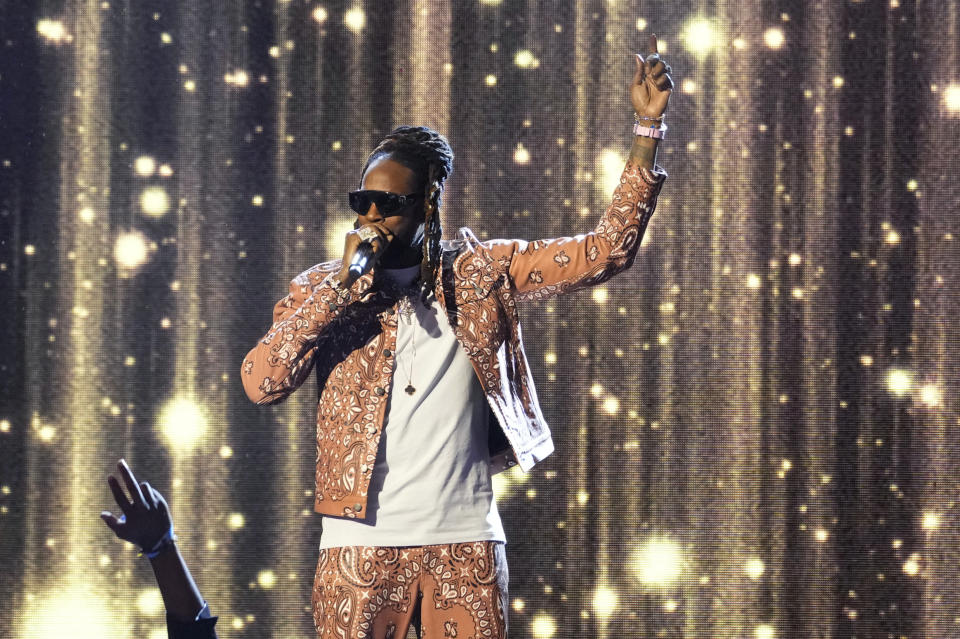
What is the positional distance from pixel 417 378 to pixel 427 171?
1.04ft

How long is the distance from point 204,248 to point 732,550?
64.8 inches

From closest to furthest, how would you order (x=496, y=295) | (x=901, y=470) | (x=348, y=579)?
(x=348, y=579)
(x=496, y=295)
(x=901, y=470)

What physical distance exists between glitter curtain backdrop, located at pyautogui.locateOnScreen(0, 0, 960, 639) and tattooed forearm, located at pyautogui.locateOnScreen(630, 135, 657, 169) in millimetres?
1155

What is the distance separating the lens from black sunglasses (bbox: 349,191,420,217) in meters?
1.40

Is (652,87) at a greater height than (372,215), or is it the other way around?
(652,87)

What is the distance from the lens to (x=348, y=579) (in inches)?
53.2

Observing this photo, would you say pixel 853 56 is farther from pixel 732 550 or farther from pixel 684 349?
pixel 732 550

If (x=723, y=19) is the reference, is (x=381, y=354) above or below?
below

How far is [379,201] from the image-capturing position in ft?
4.62

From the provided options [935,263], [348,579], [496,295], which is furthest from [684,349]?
[348,579]

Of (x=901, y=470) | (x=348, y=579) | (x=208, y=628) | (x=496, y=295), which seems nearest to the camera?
(x=348, y=579)

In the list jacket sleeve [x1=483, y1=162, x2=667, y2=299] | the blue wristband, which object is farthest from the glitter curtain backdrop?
jacket sleeve [x1=483, y1=162, x2=667, y2=299]

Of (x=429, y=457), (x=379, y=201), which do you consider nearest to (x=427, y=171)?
(x=379, y=201)

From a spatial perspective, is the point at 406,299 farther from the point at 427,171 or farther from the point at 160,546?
the point at 160,546
